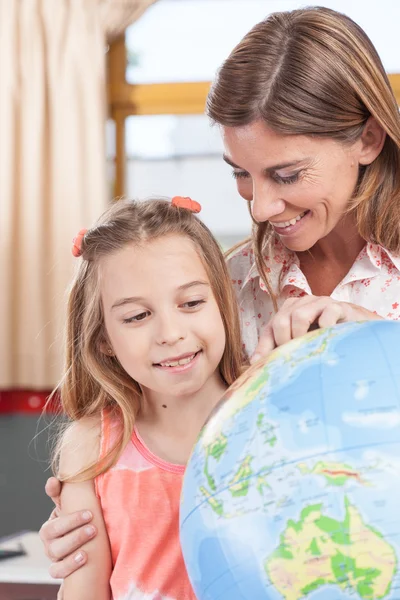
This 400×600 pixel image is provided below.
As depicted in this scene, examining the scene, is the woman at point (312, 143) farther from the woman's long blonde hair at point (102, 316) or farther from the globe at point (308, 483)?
the globe at point (308, 483)

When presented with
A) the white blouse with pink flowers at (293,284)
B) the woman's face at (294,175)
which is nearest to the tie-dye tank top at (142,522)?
the white blouse with pink flowers at (293,284)

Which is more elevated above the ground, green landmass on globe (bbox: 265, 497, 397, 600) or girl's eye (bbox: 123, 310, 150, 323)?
girl's eye (bbox: 123, 310, 150, 323)

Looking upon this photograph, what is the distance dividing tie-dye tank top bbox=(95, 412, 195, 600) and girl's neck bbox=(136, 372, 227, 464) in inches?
0.7

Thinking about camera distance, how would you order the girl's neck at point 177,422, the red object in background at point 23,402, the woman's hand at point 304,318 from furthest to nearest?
the red object in background at point 23,402
the girl's neck at point 177,422
the woman's hand at point 304,318

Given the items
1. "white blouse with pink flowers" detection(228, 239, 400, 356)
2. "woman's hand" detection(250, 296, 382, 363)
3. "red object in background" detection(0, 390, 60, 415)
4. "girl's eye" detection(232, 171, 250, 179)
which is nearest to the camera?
"woman's hand" detection(250, 296, 382, 363)

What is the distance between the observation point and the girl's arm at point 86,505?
4.52ft

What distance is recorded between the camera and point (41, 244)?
395cm

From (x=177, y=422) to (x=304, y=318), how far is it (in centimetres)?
36

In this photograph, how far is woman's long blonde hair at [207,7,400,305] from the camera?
148 cm

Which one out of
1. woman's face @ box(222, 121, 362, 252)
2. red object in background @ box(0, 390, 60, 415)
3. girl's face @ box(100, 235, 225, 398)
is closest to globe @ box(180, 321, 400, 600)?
girl's face @ box(100, 235, 225, 398)

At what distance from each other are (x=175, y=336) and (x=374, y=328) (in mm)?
396

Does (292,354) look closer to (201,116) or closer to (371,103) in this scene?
(371,103)

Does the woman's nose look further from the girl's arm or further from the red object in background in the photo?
the red object in background

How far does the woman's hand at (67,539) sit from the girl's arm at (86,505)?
0.06 feet
